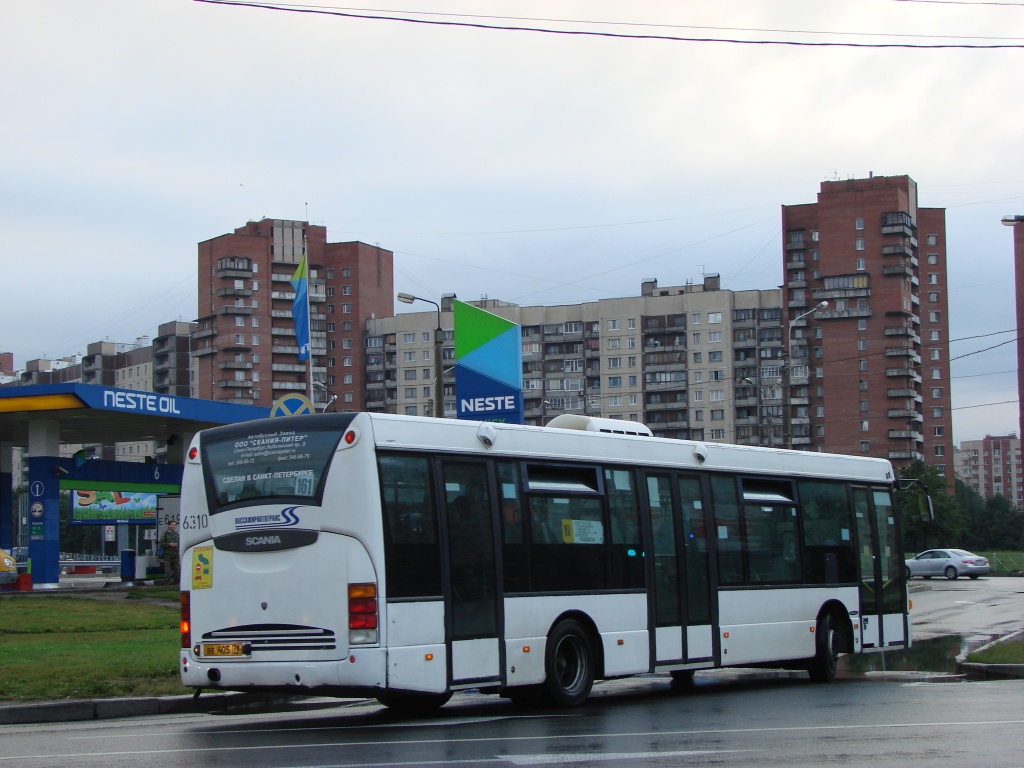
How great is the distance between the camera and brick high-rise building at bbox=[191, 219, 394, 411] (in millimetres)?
132750

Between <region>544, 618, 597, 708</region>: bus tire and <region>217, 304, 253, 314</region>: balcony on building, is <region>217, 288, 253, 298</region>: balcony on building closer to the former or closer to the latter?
<region>217, 304, 253, 314</region>: balcony on building

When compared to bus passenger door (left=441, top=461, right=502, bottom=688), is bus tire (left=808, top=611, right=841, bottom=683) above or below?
below

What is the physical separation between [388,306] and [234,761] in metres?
134

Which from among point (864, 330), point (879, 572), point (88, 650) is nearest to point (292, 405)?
point (88, 650)

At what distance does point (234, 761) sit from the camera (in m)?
8.81

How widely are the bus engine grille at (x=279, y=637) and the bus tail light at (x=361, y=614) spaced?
212mm

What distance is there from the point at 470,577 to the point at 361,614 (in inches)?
55.6

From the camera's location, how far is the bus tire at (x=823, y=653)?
661 inches

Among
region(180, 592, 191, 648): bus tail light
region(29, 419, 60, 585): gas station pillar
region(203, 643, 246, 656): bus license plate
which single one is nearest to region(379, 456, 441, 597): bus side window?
region(203, 643, 246, 656): bus license plate

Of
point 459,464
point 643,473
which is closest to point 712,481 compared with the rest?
point 643,473

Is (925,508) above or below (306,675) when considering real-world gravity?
→ above

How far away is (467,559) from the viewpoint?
39.5ft

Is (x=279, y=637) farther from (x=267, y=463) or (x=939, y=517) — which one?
(x=939, y=517)

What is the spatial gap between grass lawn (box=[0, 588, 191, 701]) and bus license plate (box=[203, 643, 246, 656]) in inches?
94.3
